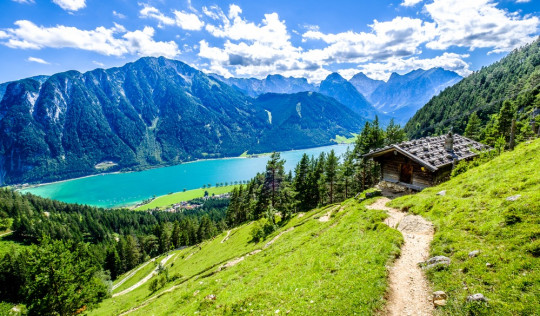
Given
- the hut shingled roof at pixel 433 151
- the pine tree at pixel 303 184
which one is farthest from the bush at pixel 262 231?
the pine tree at pixel 303 184

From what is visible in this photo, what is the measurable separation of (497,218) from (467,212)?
1.98m

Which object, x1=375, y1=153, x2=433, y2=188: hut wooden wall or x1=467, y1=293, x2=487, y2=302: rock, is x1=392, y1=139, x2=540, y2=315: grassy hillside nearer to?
x1=467, y1=293, x2=487, y2=302: rock

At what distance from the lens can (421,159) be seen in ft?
89.9

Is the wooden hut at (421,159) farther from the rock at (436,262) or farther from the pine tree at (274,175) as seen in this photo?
the pine tree at (274,175)

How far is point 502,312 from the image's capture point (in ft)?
25.7

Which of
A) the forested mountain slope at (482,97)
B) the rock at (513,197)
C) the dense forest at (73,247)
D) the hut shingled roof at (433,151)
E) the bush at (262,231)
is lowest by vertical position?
the dense forest at (73,247)

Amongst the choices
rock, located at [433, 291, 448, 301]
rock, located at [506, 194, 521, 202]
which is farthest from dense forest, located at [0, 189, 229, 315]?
rock, located at [506, 194, 521, 202]

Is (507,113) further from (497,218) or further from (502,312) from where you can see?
(502,312)

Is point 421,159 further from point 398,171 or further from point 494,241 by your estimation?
point 494,241

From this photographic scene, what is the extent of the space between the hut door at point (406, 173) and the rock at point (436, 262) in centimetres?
2002

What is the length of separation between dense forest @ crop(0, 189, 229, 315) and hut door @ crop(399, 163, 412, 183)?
41701 mm

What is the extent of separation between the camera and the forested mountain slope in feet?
383

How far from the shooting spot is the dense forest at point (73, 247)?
28188mm

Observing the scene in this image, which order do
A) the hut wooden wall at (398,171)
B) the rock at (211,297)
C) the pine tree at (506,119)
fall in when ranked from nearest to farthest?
the rock at (211,297)
the hut wooden wall at (398,171)
the pine tree at (506,119)
